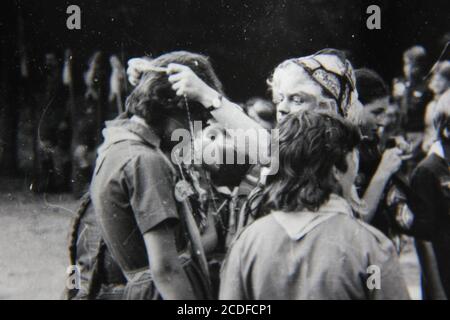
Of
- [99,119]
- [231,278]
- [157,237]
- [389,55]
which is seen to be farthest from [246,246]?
[389,55]

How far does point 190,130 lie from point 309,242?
2.83ft

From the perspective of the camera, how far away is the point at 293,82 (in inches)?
112

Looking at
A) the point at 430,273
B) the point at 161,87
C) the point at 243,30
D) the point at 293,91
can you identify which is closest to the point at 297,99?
the point at 293,91

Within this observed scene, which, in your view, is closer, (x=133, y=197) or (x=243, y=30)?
(x=133, y=197)

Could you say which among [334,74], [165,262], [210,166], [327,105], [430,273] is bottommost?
[430,273]

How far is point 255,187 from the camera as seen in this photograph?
2807 mm

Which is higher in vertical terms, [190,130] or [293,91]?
[293,91]

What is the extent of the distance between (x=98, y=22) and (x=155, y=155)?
0.75 metres

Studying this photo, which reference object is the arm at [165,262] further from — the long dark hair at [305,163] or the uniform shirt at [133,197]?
the long dark hair at [305,163]

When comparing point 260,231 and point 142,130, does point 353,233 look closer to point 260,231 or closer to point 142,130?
point 260,231

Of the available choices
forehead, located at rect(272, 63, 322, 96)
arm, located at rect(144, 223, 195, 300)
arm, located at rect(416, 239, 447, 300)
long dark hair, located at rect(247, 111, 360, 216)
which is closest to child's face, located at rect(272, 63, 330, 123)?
forehead, located at rect(272, 63, 322, 96)

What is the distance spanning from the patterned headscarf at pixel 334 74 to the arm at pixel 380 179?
333mm

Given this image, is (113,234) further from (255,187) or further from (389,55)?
(389,55)

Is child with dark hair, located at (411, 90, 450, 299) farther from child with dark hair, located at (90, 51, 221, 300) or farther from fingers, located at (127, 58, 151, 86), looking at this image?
fingers, located at (127, 58, 151, 86)
